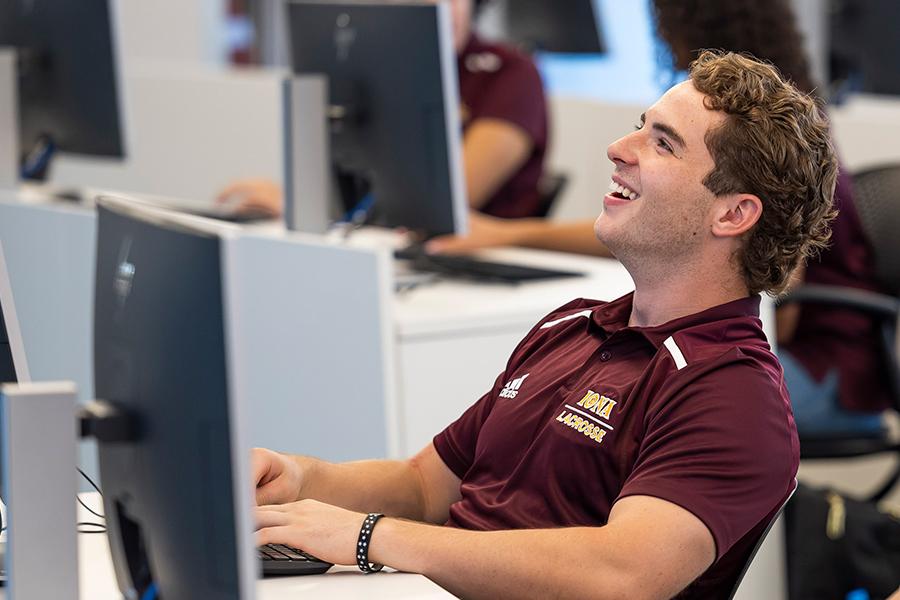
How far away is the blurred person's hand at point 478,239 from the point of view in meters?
3.27

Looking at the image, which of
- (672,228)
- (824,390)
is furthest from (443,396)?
(672,228)

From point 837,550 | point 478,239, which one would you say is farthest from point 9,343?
point 478,239

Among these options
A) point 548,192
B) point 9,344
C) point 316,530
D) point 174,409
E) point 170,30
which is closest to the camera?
point 174,409

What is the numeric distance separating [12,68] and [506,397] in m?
2.10

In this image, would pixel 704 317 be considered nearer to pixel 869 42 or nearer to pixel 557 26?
pixel 869 42

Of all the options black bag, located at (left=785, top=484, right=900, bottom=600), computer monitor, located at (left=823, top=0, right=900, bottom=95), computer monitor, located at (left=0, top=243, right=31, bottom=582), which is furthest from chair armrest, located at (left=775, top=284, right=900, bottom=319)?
computer monitor, located at (left=0, top=243, right=31, bottom=582)

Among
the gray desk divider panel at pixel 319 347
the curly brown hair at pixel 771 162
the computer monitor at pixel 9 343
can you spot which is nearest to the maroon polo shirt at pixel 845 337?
the gray desk divider panel at pixel 319 347

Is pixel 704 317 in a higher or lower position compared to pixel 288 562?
higher

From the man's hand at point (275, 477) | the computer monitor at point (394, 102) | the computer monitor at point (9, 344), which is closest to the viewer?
the computer monitor at point (9, 344)

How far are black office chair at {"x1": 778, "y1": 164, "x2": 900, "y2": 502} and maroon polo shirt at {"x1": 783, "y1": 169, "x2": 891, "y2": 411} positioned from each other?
3 centimetres

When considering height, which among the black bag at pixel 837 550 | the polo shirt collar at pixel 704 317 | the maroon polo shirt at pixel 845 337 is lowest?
the black bag at pixel 837 550

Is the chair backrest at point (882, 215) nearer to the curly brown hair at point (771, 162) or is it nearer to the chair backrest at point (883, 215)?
the chair backrest at point (883, 215)

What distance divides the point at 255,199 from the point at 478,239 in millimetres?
662

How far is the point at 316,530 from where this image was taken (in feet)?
5.16
